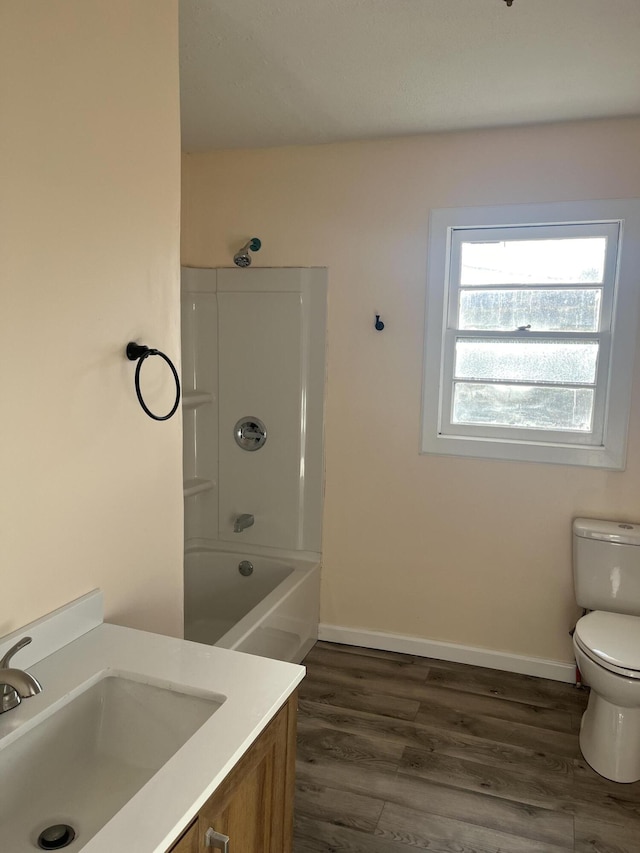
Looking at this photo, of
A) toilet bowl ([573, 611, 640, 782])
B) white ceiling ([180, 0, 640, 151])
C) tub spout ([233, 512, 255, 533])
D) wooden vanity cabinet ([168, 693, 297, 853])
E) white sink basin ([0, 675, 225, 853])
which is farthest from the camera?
tub spout ([233, 512, 255, 533])

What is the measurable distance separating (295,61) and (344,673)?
8.04 feet

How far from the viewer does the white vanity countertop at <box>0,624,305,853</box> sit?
97 centimetres

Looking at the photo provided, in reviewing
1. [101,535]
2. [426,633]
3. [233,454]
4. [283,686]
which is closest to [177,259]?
[101,535]

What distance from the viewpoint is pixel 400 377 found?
304 centimetres

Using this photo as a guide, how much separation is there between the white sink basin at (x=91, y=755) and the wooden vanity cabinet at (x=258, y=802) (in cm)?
14

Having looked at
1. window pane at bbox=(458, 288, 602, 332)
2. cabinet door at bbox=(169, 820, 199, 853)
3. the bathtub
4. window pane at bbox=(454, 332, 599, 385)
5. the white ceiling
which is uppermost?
the white ceiling

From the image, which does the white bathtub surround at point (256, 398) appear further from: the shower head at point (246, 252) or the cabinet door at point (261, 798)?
the cabinet door at point (261, 798)

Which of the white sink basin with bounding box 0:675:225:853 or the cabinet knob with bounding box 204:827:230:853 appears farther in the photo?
the white sink basin with bounding box 0:675:225:853

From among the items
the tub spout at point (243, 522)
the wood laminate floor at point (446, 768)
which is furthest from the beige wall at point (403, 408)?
the tub spout at point (243, 522)

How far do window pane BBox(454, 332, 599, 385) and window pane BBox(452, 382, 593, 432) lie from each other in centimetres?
5

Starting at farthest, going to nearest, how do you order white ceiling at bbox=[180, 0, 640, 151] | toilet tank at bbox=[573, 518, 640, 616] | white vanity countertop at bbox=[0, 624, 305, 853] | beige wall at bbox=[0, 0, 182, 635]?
toilet tank at bbox=[573, 518, 640, 616] < white ceiling at bbox=[180, 0, 640, 151] < beige wall at bbox=[0, 0, 182, 635] < white vanity countertop at bbox=[0, 624, 305, 853]

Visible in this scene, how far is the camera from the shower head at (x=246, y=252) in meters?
3.14

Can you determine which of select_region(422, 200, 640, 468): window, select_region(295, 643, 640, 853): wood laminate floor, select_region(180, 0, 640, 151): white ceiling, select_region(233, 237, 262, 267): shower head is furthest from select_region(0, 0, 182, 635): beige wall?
select_region(422, 200, 640, 468): window

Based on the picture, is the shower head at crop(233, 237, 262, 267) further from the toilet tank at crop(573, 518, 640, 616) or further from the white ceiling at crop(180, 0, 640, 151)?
the toilet tank at crop(573, 518, 640, 616)
